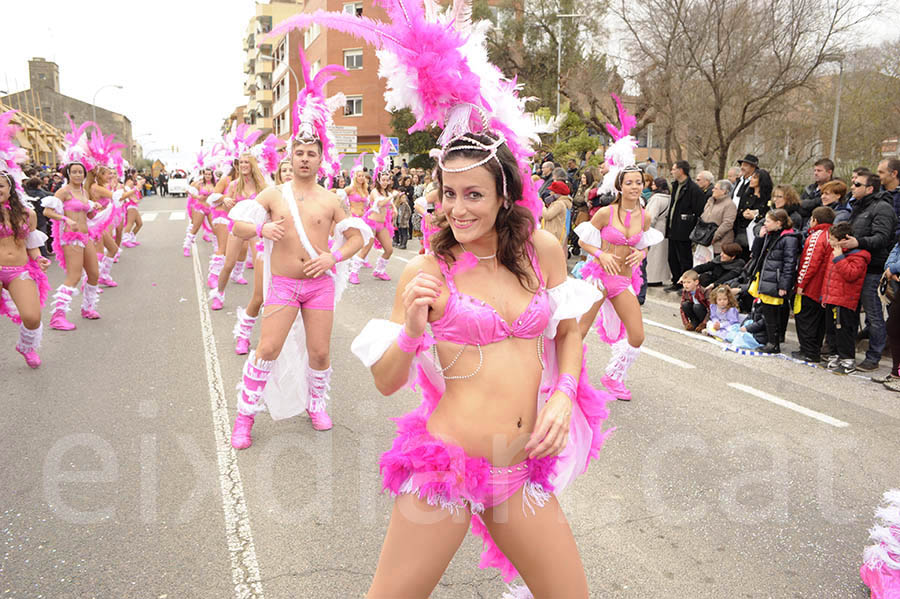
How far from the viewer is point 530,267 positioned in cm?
226

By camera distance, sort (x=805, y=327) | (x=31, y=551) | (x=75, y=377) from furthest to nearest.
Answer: (x=805, y=327) → (x=75, y=377) → (x=31, y=551)

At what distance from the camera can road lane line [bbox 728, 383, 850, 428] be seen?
5.32m

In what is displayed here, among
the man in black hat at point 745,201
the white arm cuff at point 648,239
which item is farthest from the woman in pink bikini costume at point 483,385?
the man in black hat at point 745,201

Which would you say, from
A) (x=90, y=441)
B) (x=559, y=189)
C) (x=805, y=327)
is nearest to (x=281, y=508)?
(x=90, y=441)

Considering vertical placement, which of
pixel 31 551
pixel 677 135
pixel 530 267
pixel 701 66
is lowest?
pixel 31 551

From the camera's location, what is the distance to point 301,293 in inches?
187

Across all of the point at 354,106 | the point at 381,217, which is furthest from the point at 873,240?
the point at 354,106

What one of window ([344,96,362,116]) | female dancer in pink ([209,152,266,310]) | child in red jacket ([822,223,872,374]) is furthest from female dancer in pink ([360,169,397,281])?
window ([344,96,362,116])

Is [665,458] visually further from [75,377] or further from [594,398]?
[75,377]

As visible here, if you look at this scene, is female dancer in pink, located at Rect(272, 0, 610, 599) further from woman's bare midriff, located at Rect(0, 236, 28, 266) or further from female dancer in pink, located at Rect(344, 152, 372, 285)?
female dancer in pink, located at Rect(344, 152, 372, 285)

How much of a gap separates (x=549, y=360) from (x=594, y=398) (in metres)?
0.21

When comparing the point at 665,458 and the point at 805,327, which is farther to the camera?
the point at 805,327

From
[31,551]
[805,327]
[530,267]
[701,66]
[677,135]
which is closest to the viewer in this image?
[530,267]

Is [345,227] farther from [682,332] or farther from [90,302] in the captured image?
[90,302]
